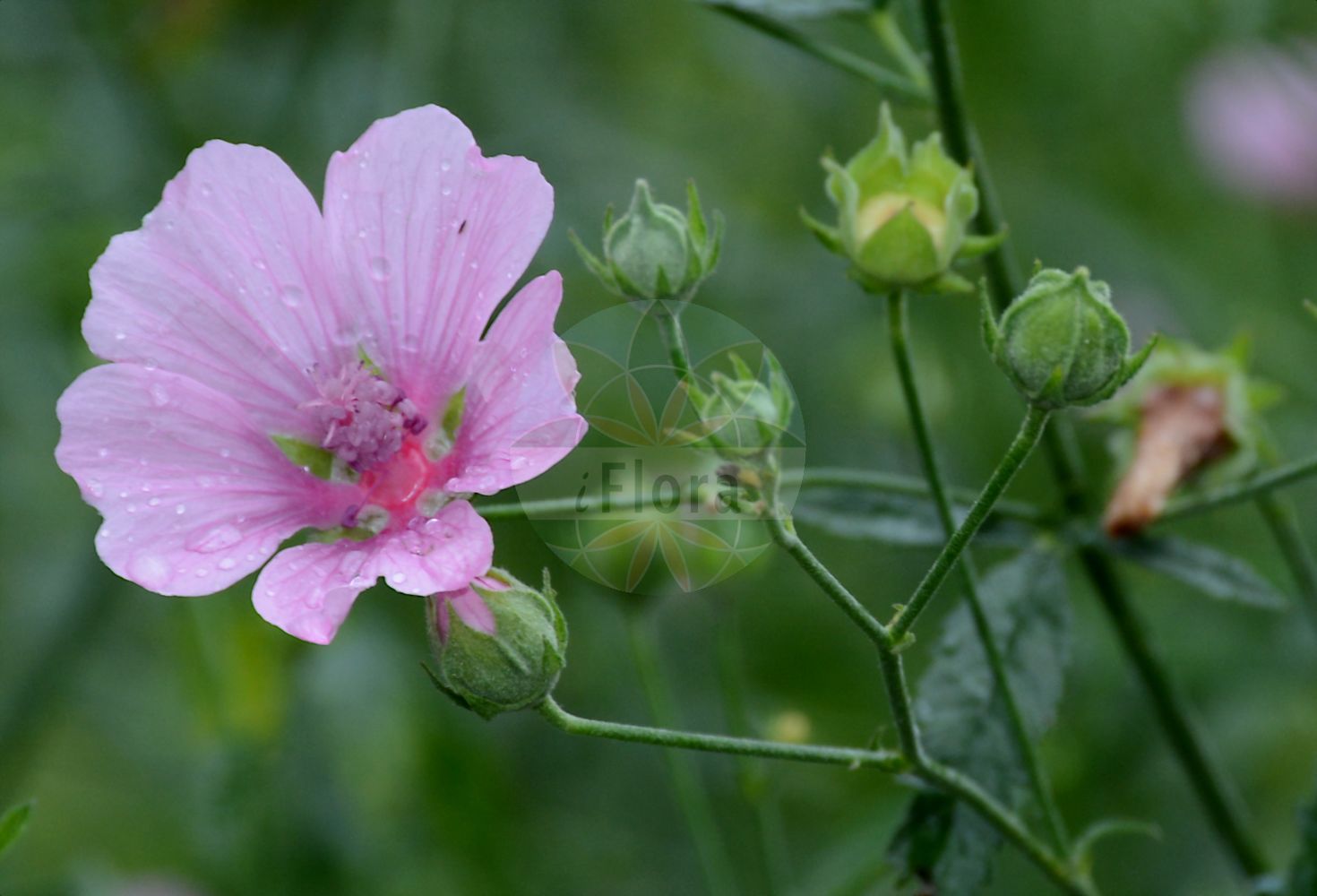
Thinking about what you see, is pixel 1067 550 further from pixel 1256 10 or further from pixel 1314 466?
pixel 1256 10

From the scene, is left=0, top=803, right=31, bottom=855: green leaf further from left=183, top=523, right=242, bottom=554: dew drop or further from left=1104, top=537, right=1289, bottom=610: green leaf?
left=1104, top=537, right=1289, bottom=610: green leaf

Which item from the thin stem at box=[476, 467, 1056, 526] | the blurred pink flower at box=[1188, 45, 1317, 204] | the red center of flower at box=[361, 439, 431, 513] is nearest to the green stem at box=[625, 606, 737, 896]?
the thin stem at box=[476, 467, 1056, 526]

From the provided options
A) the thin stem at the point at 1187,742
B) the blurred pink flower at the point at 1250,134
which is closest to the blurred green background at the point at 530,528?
the blurred pink flower at the point at 1250,134

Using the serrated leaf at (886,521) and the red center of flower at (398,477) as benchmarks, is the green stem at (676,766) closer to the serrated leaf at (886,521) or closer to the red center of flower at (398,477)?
the serrated leaf at (886,521)

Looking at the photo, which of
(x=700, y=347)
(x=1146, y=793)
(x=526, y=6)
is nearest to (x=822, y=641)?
(x=1146, y=793)

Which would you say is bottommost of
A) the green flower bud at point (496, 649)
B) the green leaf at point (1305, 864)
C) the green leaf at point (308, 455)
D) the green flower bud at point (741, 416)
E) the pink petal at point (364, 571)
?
the green leaf at point (1305, 864)

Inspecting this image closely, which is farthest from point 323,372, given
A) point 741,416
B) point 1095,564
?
point 1095,564

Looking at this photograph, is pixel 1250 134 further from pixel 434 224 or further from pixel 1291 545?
pixel 434 224
